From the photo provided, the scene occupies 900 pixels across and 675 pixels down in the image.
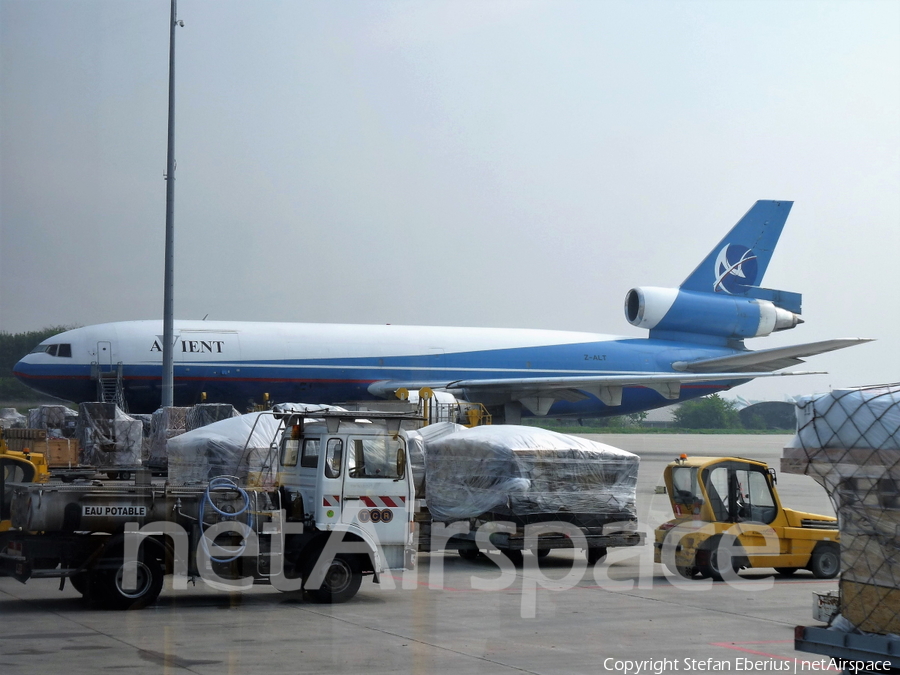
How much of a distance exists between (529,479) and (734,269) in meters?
29.2

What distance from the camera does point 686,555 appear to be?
12.7m

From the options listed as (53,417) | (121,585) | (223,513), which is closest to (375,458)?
(223,513)

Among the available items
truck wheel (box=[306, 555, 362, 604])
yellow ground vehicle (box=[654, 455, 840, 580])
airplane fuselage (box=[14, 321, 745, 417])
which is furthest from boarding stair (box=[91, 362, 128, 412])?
yellow ground vehicle (box=[654, 455, 840, 580])

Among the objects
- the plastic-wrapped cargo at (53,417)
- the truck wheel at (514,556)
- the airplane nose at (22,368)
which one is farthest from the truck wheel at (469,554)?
the airplane nose at (22,368)

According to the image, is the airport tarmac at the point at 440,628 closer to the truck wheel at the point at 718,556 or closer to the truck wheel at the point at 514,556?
the truck wheel at the point at 718,556

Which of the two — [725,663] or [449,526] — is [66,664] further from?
[449,526]

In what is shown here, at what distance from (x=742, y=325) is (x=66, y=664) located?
36.0 m

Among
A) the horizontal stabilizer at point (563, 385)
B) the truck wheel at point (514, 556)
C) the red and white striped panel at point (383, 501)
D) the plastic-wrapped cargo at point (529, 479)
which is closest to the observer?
the red and white striped panel at point (383, 501)

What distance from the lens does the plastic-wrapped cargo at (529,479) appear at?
45.4 feet

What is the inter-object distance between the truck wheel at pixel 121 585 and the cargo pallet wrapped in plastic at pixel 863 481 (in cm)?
660

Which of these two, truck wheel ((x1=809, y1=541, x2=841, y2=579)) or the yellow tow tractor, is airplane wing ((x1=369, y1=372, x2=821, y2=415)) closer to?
the yellow tow tractor

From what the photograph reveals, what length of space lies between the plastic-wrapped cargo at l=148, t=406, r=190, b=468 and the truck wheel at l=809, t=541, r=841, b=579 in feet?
54.0

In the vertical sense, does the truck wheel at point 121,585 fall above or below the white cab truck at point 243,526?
below

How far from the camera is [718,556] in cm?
1273
